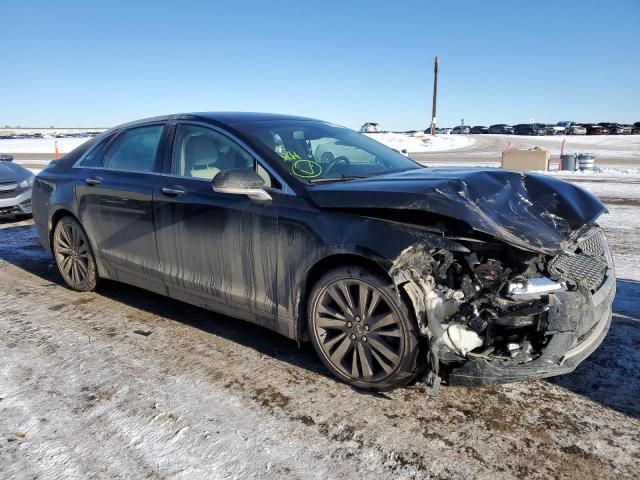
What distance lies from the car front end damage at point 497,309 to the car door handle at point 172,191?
181 cm

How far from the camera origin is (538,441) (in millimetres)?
2449

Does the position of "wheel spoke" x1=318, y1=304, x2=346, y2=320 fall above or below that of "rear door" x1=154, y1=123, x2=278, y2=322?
below

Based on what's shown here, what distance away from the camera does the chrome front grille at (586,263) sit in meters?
2.69

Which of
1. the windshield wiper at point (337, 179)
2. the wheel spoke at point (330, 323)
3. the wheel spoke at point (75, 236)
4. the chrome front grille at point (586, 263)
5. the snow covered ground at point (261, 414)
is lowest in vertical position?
the snow covered ground at point (261, 414)

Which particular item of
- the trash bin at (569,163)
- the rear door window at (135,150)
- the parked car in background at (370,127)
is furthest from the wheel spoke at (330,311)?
the parked car in background at (370,127)

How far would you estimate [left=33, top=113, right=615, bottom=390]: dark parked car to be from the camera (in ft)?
8.49

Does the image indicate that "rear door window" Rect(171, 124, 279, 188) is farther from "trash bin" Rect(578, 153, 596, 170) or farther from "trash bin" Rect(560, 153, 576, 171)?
"trash bin" Rect(578, 153, 596, 170)

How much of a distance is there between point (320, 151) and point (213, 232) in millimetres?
960

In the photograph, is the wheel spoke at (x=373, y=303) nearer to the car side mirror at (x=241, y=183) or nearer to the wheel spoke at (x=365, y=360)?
the wheel spoke at (x=365, y=360)

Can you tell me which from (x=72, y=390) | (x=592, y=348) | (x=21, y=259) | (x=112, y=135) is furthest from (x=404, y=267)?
(x=21, y=259)

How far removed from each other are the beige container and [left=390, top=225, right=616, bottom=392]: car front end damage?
13967 mm

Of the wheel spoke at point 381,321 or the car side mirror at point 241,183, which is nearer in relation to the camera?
the wheel spoke at point 381,321

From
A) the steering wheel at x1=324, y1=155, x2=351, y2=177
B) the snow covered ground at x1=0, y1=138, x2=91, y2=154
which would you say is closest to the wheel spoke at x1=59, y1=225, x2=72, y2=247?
the steering wheel at x1=324, y1=155, x2=351, y2=177

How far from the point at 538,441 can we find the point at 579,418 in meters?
0.33
